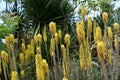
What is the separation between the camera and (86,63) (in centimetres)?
293

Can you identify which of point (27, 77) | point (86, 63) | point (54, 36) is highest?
point (54, 36)

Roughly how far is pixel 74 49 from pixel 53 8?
1.55m

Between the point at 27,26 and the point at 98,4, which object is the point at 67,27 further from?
the point at 98,4

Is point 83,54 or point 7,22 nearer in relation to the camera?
point 83,54

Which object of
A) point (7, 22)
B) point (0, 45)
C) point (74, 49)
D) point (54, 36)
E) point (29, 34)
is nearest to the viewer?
point (54, 36)

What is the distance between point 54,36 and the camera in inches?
150

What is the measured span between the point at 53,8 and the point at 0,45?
9.60 ft

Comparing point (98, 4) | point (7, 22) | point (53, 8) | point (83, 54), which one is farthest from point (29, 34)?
point (83, 54)

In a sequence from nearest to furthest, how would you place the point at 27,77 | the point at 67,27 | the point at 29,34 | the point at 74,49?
1. the point at 27,77
2. the point at 74,49
3. the point at 67,27
4. the point at 29,34

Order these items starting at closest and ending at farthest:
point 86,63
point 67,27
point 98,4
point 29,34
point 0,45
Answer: point 86,63
point 0,45
point 67,27
point 29,34
point 98,4

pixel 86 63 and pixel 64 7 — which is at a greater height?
pixel 64 7

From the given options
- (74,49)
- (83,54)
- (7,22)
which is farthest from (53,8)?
(83,54)

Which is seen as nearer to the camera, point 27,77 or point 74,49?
point 27,77

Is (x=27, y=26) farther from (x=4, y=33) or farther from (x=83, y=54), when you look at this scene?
(x=83, y=54)
